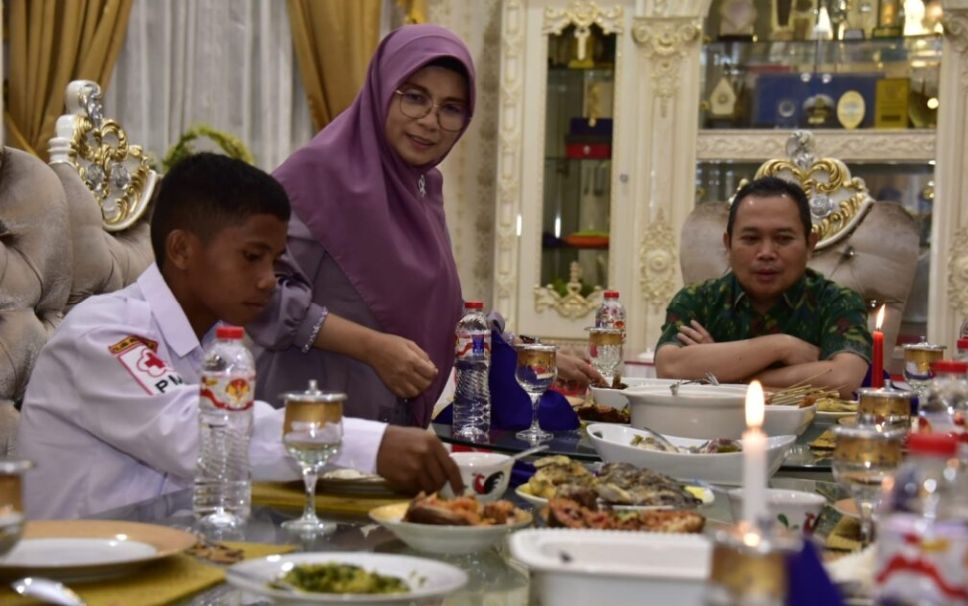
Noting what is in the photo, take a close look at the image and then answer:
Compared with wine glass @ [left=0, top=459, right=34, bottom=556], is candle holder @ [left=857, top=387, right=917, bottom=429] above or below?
above

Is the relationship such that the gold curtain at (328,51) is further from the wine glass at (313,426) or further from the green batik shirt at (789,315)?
the wine glass at (313,426)

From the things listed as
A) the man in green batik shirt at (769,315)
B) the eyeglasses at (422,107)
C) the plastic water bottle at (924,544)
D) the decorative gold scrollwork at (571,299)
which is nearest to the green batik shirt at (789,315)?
the man in green batik shirt at (769,315)

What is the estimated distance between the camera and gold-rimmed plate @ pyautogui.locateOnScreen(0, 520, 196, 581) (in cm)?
96

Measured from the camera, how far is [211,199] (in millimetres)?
1664

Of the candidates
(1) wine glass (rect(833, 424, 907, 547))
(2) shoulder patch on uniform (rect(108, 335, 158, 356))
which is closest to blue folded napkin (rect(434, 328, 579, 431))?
(2) shoulder patch on uniform (rect(108, 335, 158, 356))

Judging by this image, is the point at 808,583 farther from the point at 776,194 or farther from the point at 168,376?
the point at 776,194

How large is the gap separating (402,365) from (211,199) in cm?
47

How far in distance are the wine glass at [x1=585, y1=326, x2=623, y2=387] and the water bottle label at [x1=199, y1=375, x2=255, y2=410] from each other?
118 cm

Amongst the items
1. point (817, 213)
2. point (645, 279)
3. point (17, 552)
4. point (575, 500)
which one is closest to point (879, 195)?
point (645, 279)

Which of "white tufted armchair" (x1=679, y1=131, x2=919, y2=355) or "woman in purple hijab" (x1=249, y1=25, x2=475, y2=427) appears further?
"white tufted armchair" (x1=679, y1=131, x2=919, y2=355)

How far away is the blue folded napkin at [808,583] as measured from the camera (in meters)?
0.66

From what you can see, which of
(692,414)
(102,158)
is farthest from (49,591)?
(102,158)

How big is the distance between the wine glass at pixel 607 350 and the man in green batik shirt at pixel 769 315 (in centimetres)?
39

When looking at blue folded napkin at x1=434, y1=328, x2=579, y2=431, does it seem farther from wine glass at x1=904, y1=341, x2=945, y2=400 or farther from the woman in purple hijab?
wine glass at x1=904, y1=341, x2=945, y2=400
